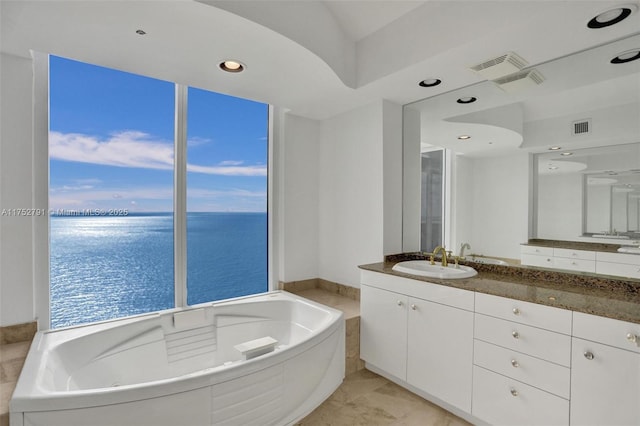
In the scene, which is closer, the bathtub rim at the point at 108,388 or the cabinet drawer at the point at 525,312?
the bathtub rim at the point at 108,388

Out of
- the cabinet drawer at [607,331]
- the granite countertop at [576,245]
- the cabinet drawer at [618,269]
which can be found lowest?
the cabinet drawer at [607,331]

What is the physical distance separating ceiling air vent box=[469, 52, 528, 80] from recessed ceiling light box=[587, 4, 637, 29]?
14.7 inches

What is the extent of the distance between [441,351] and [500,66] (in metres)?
1.85

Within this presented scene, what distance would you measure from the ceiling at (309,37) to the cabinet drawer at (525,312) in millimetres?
1446

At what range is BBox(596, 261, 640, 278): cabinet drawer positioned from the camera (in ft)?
5.71

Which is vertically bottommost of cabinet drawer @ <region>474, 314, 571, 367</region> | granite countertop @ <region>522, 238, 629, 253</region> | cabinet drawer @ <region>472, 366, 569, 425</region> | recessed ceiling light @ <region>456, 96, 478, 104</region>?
cabinet drawer @ <region>472, 366, 569, 425</region>

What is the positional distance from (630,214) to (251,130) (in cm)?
301

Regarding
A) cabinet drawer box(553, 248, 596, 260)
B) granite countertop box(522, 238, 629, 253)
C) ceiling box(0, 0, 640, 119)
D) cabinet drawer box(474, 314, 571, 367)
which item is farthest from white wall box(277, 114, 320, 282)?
cabinet drawer box(553, 248, 596, 260)

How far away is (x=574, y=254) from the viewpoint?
1.96 m

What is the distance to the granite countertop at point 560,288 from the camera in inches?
59.3

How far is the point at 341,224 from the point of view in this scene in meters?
3.16

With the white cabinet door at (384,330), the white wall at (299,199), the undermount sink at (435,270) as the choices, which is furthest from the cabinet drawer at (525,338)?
the white wall at (299,199)

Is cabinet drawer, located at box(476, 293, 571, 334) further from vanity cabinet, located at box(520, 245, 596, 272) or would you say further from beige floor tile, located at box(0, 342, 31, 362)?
beige floor tile, located at box(0, 342, 31, 362)

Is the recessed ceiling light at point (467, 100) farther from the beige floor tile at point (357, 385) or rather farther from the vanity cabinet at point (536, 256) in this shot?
the beige floor tile at point (357, 385)
